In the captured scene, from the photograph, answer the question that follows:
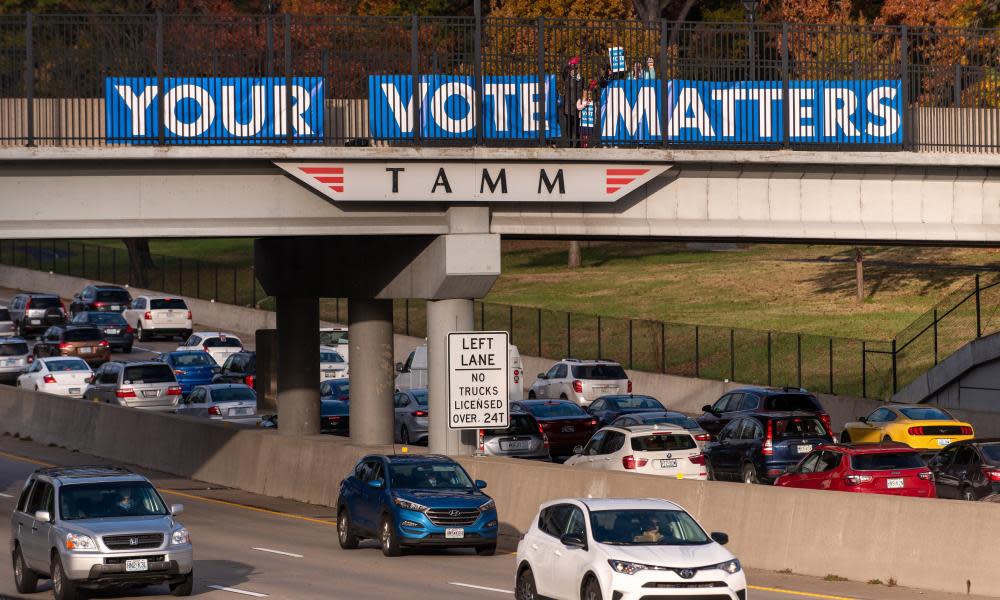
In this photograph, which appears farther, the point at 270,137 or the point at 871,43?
the point at 871,43

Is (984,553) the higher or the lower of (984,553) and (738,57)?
the lower

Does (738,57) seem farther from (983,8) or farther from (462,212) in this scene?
(983,8)

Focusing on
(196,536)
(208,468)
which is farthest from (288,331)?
(196,536)

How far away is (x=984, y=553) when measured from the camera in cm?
1859

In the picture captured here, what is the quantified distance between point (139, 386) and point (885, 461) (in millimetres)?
26339

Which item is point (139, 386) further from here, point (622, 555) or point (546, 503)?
point (622, 555)

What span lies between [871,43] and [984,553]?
11.6 meters

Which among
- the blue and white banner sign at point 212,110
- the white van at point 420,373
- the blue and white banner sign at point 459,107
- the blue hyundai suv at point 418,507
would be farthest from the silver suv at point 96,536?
the white van at point 420,373

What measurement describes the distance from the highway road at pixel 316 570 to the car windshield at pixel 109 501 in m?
1.08

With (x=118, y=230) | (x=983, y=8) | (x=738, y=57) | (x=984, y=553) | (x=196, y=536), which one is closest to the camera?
(x=984, y=553)

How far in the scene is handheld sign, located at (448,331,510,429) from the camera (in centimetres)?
2523

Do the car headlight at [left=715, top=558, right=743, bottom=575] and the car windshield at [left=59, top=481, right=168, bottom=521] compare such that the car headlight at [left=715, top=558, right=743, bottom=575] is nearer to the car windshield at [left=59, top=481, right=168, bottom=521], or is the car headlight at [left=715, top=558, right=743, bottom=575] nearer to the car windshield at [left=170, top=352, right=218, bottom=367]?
the car windshield at [left=59, top=481, right=168, bottom=521]

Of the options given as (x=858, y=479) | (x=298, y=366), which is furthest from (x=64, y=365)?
(x=858, y=479)

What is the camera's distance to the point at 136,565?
18219 millimetres
